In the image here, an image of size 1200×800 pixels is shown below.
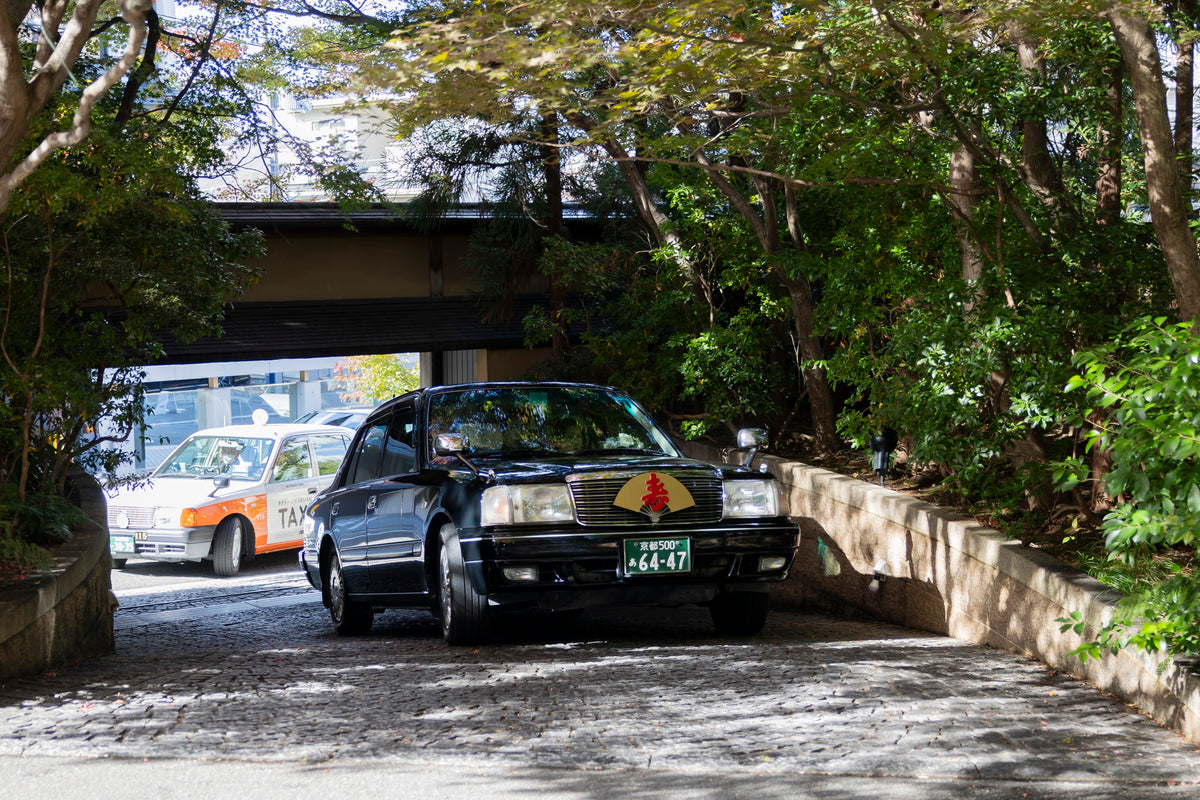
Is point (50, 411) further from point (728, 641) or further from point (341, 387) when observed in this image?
point (341, 387)

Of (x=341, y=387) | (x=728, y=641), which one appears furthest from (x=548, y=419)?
(x=341, y=387)

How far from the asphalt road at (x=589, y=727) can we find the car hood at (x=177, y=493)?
7.24 meters

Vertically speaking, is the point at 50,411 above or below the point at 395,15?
below

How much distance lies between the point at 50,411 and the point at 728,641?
17.3 ft

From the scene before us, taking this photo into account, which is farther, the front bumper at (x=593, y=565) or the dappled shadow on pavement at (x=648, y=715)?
the front bumper at (x=593, y=565)

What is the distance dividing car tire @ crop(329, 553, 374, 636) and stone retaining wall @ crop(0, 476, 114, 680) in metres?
1.64

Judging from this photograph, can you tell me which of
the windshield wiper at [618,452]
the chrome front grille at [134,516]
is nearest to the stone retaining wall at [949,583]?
the windshield wiper at [618,452]

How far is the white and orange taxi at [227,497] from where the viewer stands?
1422 cm

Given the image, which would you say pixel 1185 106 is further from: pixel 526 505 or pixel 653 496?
pixel 526 505

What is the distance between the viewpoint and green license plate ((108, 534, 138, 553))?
14391 millimetres

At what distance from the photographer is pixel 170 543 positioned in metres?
14.2

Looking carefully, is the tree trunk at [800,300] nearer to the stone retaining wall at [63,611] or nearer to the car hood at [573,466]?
the car hood at [573,466]

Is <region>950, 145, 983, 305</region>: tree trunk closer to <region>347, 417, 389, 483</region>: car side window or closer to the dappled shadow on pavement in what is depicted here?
the dappled shadow on pavement

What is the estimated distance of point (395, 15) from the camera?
473 inches
